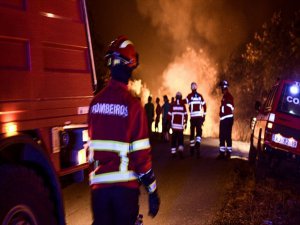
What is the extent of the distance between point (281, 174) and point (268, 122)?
4.21 feet

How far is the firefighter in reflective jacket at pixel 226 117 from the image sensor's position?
11461 mm

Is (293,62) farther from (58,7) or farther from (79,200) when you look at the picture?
(58,7)

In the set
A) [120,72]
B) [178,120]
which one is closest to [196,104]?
[178,120]

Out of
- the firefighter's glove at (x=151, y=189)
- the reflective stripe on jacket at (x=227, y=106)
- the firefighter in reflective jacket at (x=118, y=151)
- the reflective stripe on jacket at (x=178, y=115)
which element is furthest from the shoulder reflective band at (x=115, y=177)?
the reflective stripe on jacket at (x=178, y=115)

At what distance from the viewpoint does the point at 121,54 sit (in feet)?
11.4

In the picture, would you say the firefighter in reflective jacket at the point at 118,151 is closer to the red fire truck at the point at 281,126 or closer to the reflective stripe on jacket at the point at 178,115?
the red fire truck at the point at 281,126

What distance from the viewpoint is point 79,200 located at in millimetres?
7453

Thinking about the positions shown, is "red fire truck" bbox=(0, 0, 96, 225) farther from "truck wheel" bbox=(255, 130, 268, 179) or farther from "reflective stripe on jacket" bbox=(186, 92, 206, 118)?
"reflective stripe on jacket" bbox=(186, 92, 206, 118)

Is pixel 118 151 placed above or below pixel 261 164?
above

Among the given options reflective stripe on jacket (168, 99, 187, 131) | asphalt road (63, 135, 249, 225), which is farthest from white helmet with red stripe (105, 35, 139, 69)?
reflective stripe on jacket (168, 99, 187, 131)

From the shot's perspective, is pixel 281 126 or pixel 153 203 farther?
pixel 281 126

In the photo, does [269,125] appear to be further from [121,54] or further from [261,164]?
[121,54]

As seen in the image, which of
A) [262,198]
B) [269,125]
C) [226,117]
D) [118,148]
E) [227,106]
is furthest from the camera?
[226,117]

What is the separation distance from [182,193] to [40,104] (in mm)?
4463
